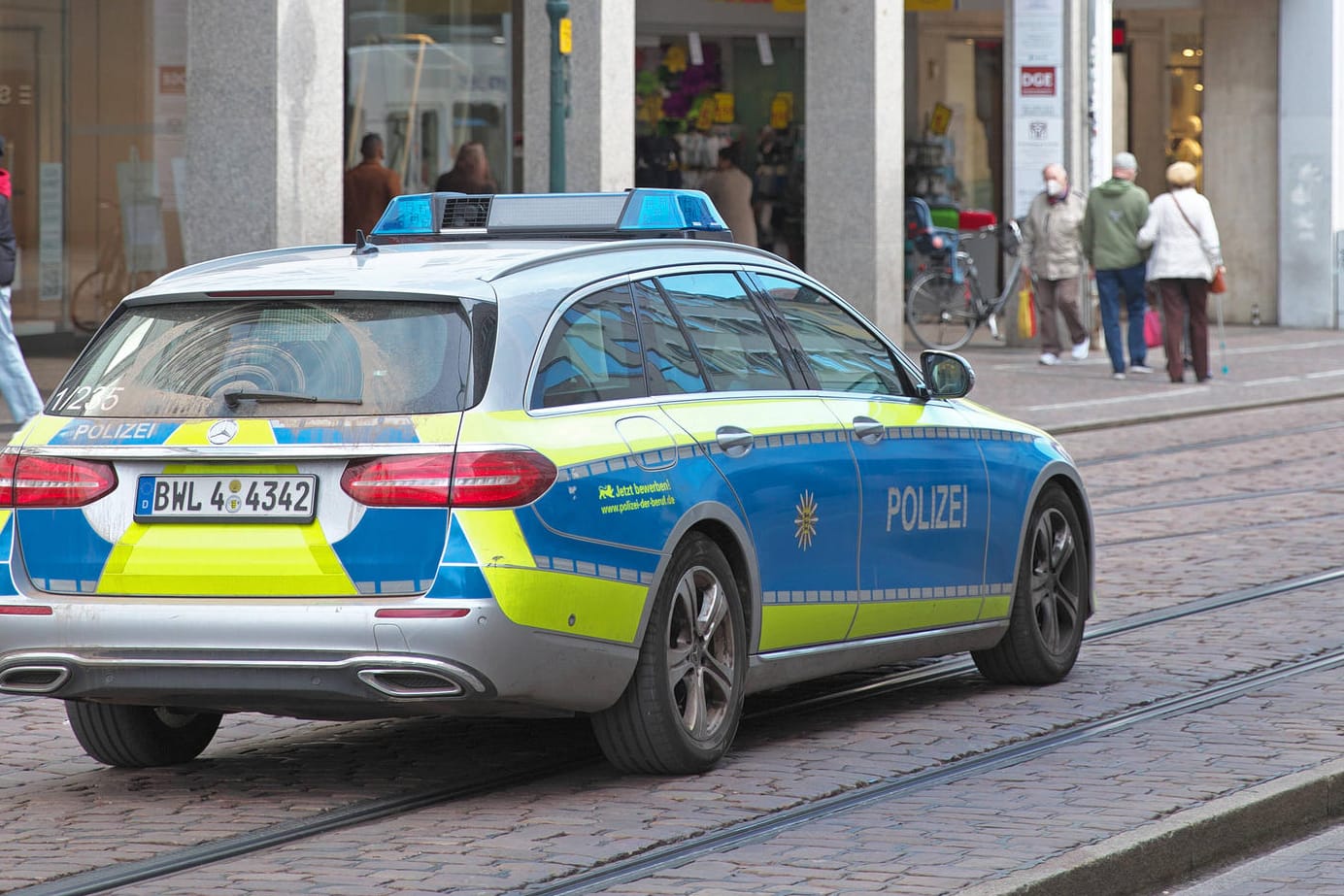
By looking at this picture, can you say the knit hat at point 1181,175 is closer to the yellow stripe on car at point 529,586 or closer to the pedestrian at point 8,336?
the pedestrian at point 8,336

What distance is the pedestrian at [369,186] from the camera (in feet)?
68.5

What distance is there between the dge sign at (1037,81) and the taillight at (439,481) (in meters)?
20.1

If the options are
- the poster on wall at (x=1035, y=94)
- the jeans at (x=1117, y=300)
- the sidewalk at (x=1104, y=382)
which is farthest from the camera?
the poster on wall at (x=1035, y=94)

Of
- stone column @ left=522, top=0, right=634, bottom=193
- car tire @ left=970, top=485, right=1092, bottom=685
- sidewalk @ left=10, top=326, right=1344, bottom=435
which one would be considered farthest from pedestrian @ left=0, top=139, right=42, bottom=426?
car tire @ left=970, top=485, right=1092, bottom=685

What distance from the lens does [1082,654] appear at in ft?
28.2

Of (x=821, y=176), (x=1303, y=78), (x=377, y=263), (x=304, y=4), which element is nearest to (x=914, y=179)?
(x=1303, y=78)

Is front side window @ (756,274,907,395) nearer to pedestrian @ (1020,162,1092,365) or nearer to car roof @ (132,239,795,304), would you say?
car roof @ (132,239,795,304)

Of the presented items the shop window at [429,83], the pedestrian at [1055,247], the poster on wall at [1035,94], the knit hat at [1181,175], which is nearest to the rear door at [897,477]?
the knit hat at [1181,175]

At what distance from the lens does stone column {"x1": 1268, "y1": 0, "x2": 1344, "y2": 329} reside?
30.0 m

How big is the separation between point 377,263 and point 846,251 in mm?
17075

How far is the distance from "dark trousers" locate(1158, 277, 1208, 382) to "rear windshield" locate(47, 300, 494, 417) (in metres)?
16.1

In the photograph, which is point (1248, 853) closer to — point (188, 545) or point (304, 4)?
point (188, 545)

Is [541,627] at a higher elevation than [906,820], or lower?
higher

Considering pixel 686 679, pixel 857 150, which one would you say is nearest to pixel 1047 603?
pixel 686 679
